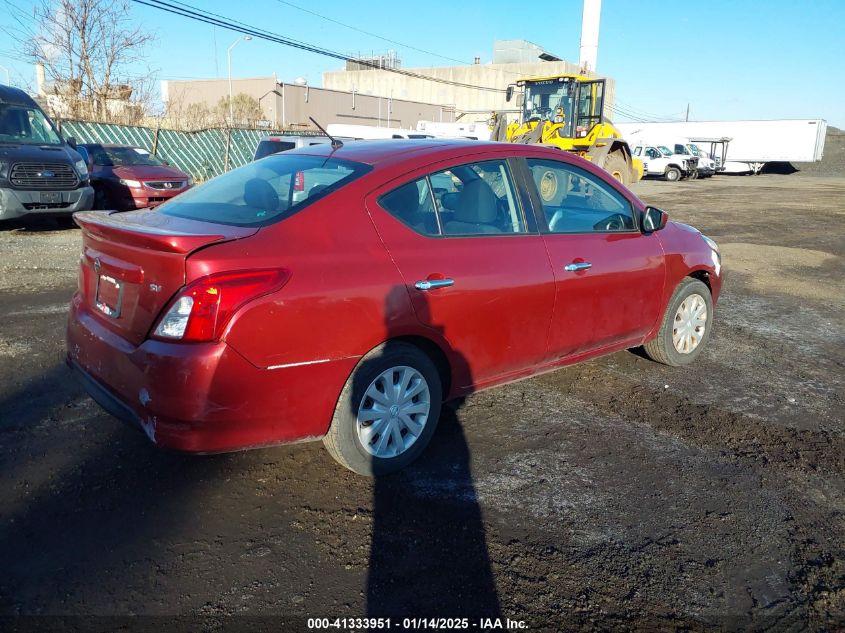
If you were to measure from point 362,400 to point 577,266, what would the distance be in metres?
1.71

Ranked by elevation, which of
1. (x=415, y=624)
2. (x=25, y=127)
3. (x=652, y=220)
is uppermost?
(x=25, y=127)

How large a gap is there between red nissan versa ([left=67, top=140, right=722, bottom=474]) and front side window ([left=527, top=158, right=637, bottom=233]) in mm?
15

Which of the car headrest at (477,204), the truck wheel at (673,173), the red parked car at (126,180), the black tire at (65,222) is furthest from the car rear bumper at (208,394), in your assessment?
the truck wheel at (673,173)

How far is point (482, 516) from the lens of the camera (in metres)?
3.22

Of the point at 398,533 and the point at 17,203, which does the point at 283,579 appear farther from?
the point at 17,203

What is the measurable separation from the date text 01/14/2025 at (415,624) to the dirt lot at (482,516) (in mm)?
45

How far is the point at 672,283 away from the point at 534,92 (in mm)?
18723

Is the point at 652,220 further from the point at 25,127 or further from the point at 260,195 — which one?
the point at 25,127

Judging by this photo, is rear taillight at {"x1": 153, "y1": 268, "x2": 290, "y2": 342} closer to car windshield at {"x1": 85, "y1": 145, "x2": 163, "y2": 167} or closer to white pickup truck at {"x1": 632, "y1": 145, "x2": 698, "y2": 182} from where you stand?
car windshield at {"x1": 85, "y1": 145, "x2": 163, "y2": 167}

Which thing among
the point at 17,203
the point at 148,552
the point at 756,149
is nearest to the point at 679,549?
the point at 148,552

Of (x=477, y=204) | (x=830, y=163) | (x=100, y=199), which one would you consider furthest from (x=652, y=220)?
(x=830, y=163)

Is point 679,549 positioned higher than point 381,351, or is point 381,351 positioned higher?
point 381,351

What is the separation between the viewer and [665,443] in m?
4.07

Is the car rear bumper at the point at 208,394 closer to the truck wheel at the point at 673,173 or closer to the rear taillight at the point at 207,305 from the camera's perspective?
the rear taillight at the point at 207,305
